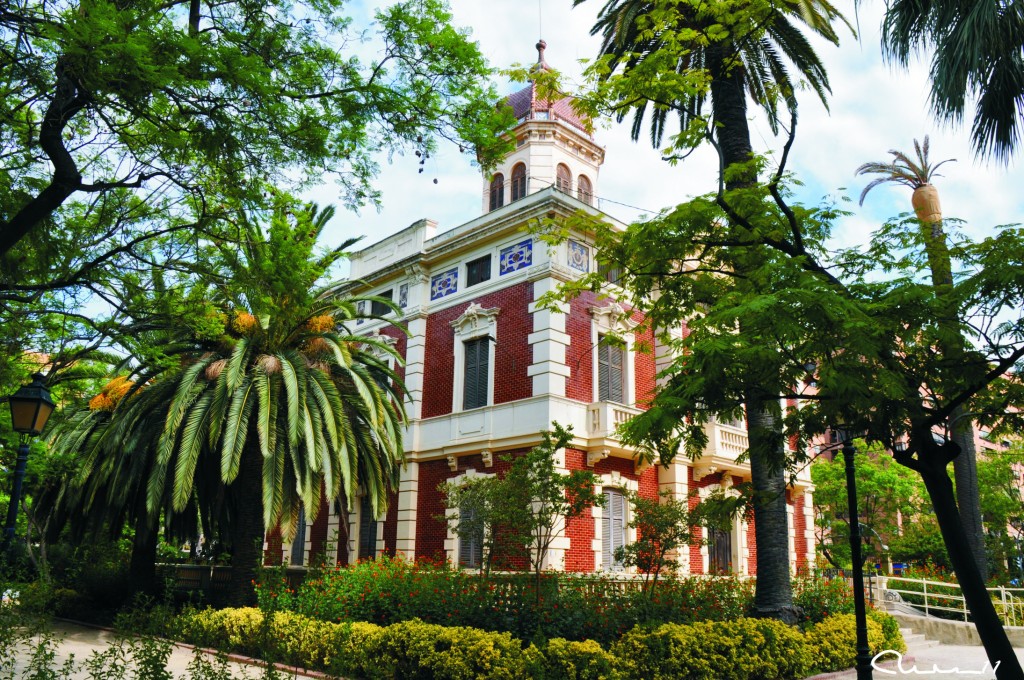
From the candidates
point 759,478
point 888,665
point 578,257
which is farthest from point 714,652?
point 578,257

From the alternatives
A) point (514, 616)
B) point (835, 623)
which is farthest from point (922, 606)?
point (514, 616)

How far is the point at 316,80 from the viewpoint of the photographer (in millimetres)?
8117

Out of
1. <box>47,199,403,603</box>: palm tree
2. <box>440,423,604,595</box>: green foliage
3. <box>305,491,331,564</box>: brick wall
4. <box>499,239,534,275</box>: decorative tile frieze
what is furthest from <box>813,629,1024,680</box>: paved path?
<box>305,491,331,564</box>: brick wall

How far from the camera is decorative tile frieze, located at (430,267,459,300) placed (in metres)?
24.5

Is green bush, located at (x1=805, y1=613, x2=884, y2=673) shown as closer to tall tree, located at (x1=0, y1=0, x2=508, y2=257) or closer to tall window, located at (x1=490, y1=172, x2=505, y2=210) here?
tall tree, located at (x1=0, y1=0, x2=508, y2=257)

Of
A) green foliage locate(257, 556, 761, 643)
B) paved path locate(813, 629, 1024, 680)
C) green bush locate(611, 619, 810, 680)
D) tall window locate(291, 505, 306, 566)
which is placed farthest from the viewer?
tall window locate(291, 505, 306, 566)

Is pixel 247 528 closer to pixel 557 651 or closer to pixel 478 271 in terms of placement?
pixel 557 651

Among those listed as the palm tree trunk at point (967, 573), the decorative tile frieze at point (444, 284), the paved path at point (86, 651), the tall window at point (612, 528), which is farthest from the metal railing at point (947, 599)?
the paved path at point (86, 651)

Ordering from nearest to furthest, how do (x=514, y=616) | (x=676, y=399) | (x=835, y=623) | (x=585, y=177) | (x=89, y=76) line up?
1. (x=89, y=76)
2. (x=676, y=399)
3. (x=514, y=616)
4. (x=835, y=623)
5. (x=585, y=177)

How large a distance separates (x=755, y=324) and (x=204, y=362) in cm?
1379

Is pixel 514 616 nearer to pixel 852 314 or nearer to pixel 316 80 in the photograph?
pixel 852 314

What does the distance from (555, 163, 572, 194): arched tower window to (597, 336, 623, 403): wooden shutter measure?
8.06 meters

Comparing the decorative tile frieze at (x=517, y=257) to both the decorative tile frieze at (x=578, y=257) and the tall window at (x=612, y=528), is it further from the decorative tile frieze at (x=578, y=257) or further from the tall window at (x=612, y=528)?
the tall window at (x=612, y=528)

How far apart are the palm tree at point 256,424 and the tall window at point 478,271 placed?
4606mm
